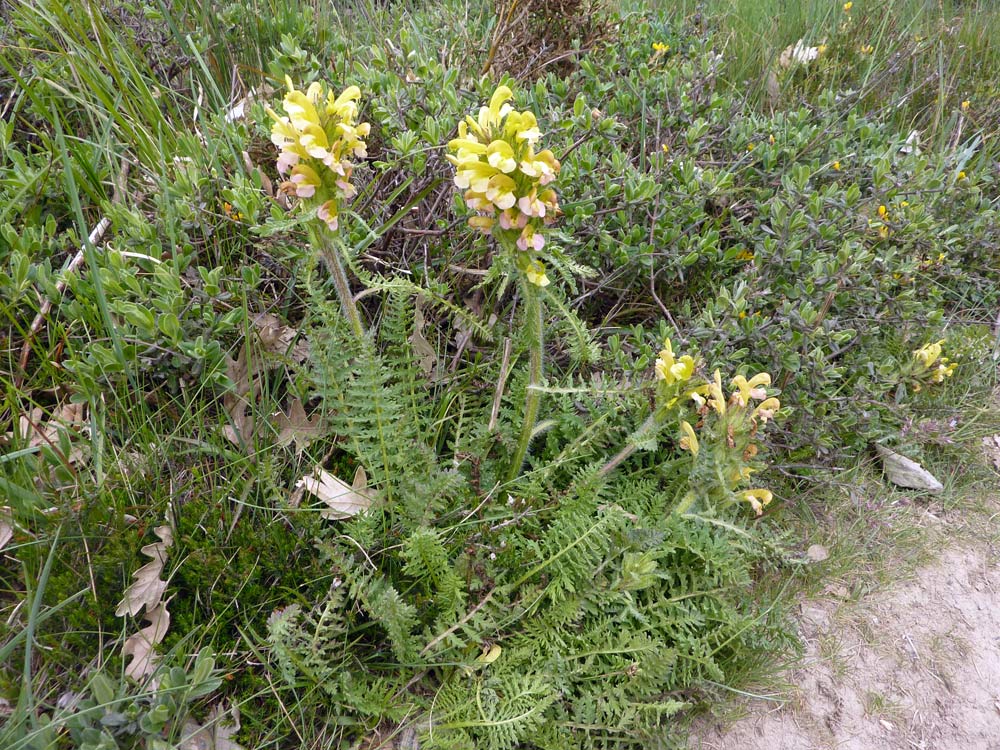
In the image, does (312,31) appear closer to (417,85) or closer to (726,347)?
(417,85)

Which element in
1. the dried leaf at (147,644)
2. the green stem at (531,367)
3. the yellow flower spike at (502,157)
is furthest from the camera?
the green stem at (531,367)

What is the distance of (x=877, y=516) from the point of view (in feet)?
7.63

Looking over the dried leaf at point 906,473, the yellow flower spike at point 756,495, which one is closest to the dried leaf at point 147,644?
the yellow flower spike at point 756,495

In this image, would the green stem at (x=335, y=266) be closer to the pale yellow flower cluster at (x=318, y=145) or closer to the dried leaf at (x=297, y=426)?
the pale yellow flower cluster at (x=318, y=145)

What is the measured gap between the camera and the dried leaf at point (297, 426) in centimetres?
197

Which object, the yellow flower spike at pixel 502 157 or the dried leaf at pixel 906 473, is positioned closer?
the yellow flower spike at pixel 502 157

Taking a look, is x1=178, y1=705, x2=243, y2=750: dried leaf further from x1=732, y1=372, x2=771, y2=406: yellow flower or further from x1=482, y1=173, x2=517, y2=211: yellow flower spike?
x1=732, y1=372, x2=771, y2=406: yellow flower

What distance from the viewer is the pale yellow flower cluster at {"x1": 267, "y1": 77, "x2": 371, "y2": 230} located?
1.50 m

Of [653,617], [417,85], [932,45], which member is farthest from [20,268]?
[932,45]

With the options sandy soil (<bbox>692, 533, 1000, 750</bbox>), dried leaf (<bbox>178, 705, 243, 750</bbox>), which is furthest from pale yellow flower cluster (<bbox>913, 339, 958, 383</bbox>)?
dried leaf (<bbox>178, 705, 243, 750</bbox>)

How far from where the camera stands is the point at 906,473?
2432mm

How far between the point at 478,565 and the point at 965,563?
1638 millimetres

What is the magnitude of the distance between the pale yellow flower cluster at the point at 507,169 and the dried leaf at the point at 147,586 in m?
1.10

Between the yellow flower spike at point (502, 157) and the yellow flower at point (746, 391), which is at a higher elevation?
the yellow flower spike at point (502, 157)
